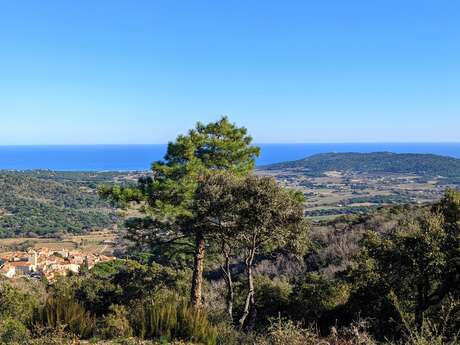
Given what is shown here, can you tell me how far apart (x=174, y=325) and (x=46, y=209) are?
82806 millimetres

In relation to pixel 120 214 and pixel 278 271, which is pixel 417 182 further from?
pixel 120 214

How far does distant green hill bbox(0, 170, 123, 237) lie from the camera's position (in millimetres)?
71062

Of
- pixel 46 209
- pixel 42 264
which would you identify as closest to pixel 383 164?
pixel 46 209

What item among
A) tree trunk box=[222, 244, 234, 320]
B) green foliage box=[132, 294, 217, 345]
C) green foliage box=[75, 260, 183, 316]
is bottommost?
green foliage box=[75, 260, 183, 316]

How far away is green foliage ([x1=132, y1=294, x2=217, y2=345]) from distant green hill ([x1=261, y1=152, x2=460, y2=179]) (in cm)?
11356

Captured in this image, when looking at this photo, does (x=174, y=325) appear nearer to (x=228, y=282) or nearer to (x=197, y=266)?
(x=228, y=282)

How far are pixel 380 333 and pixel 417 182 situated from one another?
110 metres

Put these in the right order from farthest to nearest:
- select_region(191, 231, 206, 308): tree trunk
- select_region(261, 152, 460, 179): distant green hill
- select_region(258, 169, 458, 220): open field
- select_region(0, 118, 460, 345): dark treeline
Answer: select_region(261, 152, 460, 179): distant green hill < select_region(258, 169, 458, 220): open field < select_region(191, 231, 206, 308): tree trunk < select_region(0, 118, 460, 345): dark treeline

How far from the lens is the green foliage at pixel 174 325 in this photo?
5.79 meters

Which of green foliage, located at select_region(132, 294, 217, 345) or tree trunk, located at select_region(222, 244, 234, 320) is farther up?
green foliage, located at select_region(132, 294, 217, 345)

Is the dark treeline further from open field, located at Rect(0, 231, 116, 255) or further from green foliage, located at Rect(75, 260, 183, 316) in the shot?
open field, located at Rect(0, 231, 116, 255)

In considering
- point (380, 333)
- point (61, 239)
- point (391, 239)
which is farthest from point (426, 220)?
point (61, 239)

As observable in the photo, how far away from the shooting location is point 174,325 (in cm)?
600

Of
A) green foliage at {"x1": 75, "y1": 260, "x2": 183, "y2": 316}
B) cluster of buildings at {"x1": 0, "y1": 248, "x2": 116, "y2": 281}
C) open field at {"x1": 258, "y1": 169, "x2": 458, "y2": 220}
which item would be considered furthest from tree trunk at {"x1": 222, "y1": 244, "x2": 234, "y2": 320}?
open field at {"x1": 258, "y1": 169, "x2": 458, "y2": 220}
